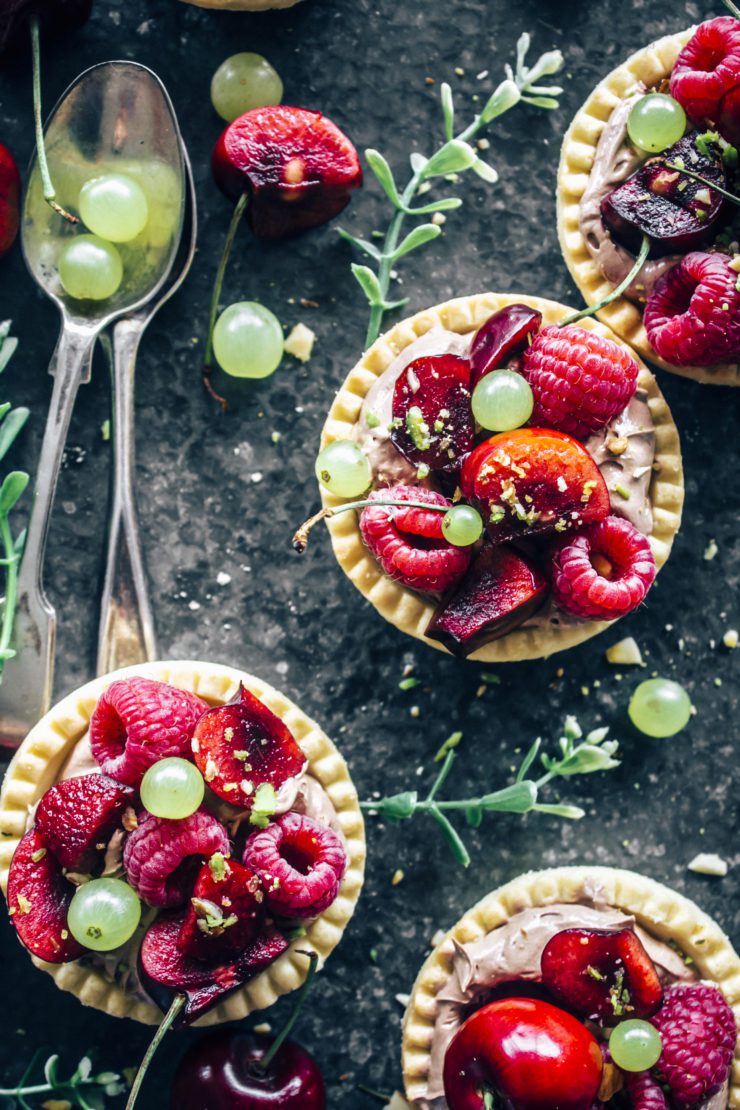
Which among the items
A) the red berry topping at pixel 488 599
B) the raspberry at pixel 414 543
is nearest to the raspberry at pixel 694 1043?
the red berry topping at pixel 488 599

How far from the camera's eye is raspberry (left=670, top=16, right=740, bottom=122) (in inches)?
69.1

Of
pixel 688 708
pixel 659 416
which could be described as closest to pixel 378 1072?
pixel 688 708

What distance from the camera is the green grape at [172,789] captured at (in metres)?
1.56

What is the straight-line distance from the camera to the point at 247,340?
1872 mm

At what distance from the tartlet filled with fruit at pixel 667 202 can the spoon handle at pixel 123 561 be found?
30.3 inches

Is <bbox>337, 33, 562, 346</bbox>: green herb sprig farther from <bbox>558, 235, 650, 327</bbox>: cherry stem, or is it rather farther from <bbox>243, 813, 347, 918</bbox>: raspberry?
<bbox>243, 813, 347, 918</bbox>: raspberry

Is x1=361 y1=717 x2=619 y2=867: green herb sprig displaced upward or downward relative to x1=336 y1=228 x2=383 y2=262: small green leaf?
downward

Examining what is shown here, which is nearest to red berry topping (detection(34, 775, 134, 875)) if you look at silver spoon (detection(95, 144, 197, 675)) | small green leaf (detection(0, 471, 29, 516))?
silver spoon (detection(95, 144, 197, 675))

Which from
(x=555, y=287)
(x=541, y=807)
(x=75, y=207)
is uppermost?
(x=75, y=207)

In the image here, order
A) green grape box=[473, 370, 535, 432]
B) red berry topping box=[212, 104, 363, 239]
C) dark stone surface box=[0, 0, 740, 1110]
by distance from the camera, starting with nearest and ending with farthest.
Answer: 1. green grape box=[473, 370, 535, 432]
2. red berry topping box=[212, 104, 363, 239]
3. dark stone surface box=[0, 0, 740, 1110]

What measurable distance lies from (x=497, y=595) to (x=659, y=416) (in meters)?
0.46

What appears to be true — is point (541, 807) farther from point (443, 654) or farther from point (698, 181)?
point (698, 181)

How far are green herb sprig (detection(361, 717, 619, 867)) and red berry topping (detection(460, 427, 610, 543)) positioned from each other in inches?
15.3

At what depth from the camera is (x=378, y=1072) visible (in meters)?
1.98
